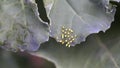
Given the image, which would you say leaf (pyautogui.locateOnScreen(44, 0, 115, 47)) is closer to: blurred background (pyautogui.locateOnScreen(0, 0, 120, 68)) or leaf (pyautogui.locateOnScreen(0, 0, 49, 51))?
leaf (pyautogui.locateOnScreen(0, 0, 49, 51))

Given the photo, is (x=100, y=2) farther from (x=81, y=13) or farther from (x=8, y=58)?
(x=8, y=58)

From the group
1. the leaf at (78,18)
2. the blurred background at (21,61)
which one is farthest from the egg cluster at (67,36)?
the blurred background at (21,61)

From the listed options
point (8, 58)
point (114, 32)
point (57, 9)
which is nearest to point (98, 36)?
point (114, 32)

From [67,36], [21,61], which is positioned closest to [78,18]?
[67,36]

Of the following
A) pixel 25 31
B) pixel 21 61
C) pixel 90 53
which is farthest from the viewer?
pixel 21 61

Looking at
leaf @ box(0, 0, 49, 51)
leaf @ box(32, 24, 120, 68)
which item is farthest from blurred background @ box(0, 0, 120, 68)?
leaf @ box(0, 0, 49, 51)

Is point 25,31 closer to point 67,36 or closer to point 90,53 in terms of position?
point 67,36
